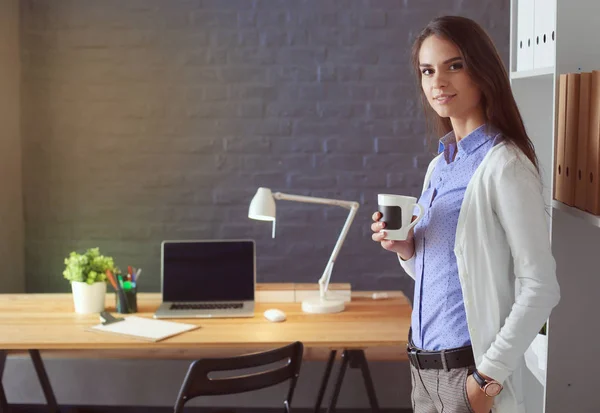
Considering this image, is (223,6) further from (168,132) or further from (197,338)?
(197,338)

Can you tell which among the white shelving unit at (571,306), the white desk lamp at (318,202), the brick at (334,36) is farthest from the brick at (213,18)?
the white shelving unit at (571,306)

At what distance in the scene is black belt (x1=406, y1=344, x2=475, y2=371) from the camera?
5.25ft

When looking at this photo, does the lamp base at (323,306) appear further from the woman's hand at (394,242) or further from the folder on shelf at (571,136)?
the folder on shelf at (571,136)

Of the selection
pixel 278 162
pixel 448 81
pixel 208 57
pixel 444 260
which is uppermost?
pixel 208 57

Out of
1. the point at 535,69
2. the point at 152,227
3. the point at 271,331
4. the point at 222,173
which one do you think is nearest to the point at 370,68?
the point at 222,173

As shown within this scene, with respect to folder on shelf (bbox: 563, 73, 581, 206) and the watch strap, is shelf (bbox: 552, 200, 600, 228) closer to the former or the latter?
folder on shelf (bbox: 563, 73, 581, 206)

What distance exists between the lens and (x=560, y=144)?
5.99ft

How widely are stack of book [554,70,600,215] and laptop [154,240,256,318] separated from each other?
145 centimetres

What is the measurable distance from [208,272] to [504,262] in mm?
1637

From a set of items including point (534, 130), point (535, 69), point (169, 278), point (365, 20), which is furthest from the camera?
point (365, 20)

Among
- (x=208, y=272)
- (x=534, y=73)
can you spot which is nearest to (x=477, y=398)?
(x=534, y=73)

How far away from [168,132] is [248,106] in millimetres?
421

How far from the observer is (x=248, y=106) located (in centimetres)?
386

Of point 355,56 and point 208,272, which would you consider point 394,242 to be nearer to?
point 208,272
